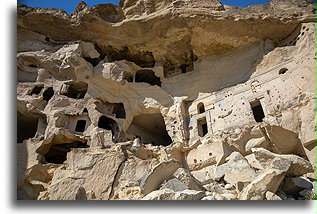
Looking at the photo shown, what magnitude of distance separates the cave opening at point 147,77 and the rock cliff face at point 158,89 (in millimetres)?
50

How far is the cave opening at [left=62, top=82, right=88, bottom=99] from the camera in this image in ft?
33.8

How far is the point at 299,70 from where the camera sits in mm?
8094

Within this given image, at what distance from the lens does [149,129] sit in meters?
12.0

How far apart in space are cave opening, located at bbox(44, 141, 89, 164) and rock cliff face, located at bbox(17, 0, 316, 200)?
4 cm

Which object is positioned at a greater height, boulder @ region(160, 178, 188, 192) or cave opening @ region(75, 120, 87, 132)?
cave opening @ region(75, 120, 87, 132)

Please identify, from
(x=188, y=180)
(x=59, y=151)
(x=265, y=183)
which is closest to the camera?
(x=265, y=183)

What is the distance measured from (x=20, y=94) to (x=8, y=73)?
16.5 ft

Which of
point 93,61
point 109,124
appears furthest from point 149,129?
point 93,61

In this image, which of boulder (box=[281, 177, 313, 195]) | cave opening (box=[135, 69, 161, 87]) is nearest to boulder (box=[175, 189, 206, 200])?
boulder (box=[281, 177, 313, 195])

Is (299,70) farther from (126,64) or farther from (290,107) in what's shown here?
(126,64)

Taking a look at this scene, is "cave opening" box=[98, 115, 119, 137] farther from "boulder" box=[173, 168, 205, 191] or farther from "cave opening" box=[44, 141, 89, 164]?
"boulder" box=[173, 168, 205, 191]

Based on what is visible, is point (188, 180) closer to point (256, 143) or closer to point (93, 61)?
point (256, 143)

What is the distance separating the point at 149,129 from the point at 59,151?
4.12 m

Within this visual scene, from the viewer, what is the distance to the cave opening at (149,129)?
11133 millimetres
